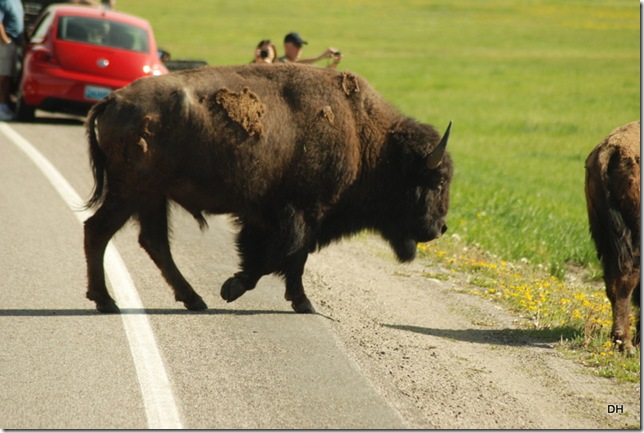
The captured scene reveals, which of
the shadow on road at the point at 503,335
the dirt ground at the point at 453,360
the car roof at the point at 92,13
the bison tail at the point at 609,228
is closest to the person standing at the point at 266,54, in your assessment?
the dirt ground at the point at 453,360

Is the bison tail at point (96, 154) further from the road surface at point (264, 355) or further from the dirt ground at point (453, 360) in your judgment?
the dirt ground at point (453, 360)

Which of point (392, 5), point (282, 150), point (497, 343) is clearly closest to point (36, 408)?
point (282, 150)

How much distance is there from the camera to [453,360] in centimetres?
739

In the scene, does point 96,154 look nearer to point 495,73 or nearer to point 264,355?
point 264,355

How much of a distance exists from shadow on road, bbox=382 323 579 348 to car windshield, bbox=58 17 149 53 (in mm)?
10595

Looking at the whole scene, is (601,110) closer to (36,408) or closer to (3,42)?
(3,42)

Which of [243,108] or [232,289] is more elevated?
[243,108]

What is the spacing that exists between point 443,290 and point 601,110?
2161 centimetres

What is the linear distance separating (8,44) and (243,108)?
11283 millimetres

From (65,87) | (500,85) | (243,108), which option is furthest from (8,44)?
(500,85)

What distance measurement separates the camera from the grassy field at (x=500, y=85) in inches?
478

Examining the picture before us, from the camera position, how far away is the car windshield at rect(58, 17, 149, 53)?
17375 millimetres

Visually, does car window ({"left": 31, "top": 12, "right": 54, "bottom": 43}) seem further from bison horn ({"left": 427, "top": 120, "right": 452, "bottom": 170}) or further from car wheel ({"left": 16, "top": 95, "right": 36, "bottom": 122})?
bison horn ({"left": 427, "top": 120, "right": 452, "bottom": 170})

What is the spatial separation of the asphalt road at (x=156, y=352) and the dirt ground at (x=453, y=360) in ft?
0.78
